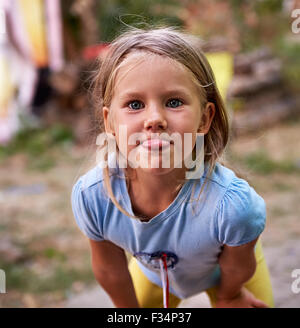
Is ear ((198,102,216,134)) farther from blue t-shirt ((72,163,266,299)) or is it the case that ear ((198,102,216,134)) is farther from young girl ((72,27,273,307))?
blue t-shirt ((72,163,266,299))

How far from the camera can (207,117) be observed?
1187 millimetres

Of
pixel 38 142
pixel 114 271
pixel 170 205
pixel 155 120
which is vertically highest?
pixel 38 142

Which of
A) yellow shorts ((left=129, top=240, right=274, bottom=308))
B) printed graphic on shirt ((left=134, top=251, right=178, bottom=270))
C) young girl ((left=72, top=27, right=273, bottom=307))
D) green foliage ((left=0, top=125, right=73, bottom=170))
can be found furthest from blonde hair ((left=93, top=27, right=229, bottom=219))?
green foliage ((left=0, top=125, right=73, bottom=170))

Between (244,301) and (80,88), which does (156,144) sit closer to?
(244,301)

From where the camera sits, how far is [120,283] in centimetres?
139

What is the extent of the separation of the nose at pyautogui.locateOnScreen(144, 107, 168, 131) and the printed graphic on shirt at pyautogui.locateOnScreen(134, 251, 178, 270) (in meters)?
0.38

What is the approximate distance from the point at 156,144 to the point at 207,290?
63cm

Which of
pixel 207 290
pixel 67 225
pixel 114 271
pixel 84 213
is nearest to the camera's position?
pixel 84 213

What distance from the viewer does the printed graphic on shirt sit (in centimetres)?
126

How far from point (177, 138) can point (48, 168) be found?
3535 millimetres

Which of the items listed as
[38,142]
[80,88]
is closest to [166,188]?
[80,88]

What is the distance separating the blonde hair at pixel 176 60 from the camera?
110cm
